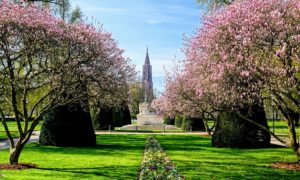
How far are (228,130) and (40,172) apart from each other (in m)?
12.8

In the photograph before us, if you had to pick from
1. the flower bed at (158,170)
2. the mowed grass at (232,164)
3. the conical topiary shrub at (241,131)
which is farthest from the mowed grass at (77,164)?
the conical topiary shrub at (241,131)

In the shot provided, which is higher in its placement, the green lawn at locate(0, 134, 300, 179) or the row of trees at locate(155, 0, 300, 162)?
the row of trees at locate(155, 0, 300, 162)

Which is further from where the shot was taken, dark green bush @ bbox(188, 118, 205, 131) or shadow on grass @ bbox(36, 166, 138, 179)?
dark green bush @ bbox(188, 118, 205, 131)

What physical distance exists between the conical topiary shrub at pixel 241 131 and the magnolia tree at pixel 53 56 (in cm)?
860

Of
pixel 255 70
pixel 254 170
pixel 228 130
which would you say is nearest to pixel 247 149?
pixel 228 130

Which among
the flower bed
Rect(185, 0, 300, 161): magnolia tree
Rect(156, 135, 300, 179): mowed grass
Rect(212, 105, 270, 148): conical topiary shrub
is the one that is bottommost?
Rect(156, 135, 300, 179): mowed grass

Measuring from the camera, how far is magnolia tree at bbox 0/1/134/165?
1423 centimetres

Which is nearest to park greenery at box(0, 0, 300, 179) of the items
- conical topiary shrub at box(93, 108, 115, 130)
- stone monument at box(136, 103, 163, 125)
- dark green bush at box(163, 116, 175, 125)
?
conical topiary shrub at box(93, 108, 115, 130)

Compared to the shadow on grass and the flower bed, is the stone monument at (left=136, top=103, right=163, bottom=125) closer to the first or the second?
the flower bed

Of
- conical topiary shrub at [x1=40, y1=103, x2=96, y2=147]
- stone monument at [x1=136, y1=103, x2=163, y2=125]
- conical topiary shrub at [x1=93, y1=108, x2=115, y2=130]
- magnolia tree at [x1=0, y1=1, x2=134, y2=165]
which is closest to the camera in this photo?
magnolia tree at [x1=0, y1=1, x2=134, y2=165]

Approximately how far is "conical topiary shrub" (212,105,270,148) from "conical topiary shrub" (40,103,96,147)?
771cm

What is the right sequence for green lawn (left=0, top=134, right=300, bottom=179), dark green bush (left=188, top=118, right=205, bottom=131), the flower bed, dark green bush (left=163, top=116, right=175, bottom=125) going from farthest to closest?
dark green bush (left=163, top=116, right=175, bottom=125) → dark green bush (left=188, top=118, right=205, bottom=131) → green lawn (left=0, top=134, right=300, bottom=179) → the flower bed

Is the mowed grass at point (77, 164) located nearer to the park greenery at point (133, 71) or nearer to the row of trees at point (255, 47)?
the park greenery at point (133, 71)

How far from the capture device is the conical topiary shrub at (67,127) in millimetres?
23688
